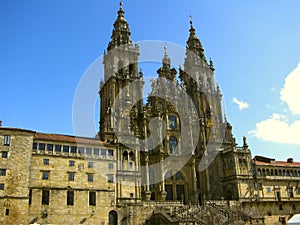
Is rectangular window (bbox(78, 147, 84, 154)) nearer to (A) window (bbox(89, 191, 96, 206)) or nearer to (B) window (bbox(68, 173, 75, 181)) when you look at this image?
(B) window (bbox(68, 173, 75, 181))

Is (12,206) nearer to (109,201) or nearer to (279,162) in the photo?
(109,201)

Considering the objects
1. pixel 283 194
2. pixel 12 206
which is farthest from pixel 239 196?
pixel 12 206

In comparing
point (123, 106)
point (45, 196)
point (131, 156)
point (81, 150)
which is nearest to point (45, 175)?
point (45, 196)

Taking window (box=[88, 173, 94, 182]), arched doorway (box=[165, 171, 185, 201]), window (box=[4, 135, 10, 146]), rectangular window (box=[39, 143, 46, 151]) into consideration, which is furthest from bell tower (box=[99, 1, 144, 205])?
window (box=[4, 135, 10, 146])

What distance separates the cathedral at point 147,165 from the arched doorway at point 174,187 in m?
0.18

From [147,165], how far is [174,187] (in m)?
7.68

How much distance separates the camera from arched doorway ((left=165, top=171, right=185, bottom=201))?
2335 inches

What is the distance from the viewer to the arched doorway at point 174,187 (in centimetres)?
5931

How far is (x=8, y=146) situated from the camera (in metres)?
43.7

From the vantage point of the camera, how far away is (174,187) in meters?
59.8

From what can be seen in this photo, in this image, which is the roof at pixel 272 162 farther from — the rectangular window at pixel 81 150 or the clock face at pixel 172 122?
the rectangular window at pixel 81 150

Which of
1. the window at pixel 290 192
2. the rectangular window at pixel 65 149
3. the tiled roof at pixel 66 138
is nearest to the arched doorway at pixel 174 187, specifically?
the tiled roof at pixel 66 138

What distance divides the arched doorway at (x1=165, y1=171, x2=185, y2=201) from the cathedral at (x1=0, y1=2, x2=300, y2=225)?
18cm

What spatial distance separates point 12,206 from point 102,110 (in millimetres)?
28264
